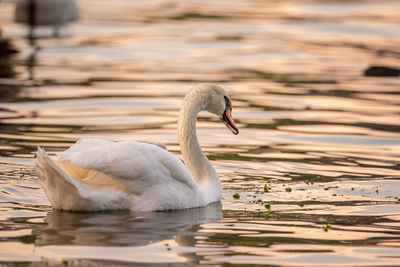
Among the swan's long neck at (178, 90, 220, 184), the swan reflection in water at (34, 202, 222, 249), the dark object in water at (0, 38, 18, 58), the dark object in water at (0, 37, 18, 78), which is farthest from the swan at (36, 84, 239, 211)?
the dark object in water at (0, 38, 18, 58)

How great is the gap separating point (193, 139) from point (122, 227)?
211cm

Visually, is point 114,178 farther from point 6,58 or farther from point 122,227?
point 6,58

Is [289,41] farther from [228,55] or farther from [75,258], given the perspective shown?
[75,258]

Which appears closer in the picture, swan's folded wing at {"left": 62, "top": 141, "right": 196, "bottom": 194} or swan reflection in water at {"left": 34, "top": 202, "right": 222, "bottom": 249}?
swan reflection in water at {"left": 34, "top": 202, "right": 222, "bottom": 249}

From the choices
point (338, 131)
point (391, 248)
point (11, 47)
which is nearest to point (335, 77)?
point (338, 131)

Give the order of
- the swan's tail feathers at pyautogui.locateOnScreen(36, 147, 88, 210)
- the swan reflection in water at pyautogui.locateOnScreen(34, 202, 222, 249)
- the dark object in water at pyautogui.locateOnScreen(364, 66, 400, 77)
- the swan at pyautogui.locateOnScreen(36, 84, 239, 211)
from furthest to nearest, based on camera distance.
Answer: the dark object in water at pyautogui.locateOnScreen(364, 66, 400, 77) → the swan at pyautogui.locateOnScreen(36, 84, 239, 211) → the swan's tail feathers at pyautogui.locateOnScreen(36, 147, 88, 210) → the swan reflection in water at pyautogui.locateOnScreen(34, 202, 222, 249)

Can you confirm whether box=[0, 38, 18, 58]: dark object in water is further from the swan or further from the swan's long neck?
the swan

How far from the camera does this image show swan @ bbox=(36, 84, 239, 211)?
1046cm

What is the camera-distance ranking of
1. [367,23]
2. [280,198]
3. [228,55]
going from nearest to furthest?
[280,198]
[228,55]
[367,23]

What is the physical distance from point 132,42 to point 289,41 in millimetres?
4735

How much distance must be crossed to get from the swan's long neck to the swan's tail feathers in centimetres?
180

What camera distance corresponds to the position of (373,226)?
10.6m

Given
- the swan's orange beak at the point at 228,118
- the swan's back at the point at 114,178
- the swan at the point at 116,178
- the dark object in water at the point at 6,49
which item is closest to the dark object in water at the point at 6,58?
the dark object in water at the point at 6,49

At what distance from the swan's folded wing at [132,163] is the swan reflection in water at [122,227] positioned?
388 millimetres
